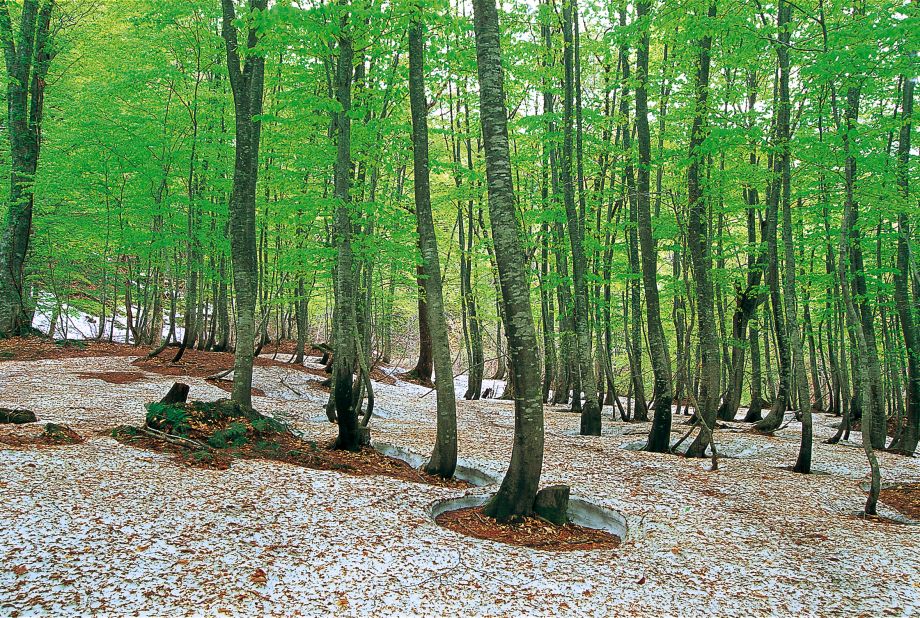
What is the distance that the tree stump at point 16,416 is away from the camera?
6.77 metres

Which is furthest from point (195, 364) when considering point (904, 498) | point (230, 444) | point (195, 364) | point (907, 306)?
point (907, 306)

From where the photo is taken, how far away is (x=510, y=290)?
210 inches

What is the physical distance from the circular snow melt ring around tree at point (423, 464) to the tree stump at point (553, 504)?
4.64 ft

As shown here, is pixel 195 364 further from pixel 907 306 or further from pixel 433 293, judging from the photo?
pixel 907 306

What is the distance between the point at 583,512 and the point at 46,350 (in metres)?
14.8

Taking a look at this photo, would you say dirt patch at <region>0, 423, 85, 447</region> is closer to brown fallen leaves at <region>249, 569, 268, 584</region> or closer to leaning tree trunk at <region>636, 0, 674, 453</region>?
brown fallen leaves at <region>249, 569, 268, 584</region>

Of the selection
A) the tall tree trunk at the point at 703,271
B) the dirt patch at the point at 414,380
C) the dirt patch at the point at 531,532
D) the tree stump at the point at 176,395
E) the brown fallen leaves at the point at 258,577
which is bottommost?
the dirt patch at the point at 531,532

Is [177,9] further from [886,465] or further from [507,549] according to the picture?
[886,465]

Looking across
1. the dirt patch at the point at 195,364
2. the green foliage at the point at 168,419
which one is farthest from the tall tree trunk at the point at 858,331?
the dirt patch at the point at 195,364

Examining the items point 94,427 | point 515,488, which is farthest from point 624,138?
point 94,427

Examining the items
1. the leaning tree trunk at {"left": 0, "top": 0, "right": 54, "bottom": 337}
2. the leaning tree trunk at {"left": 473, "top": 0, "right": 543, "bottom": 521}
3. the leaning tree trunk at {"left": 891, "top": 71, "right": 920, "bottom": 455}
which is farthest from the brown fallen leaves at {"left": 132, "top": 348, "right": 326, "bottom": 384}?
the leaning tree trunk at {"left": 891, "top": 71, "right": 920, "bottom": 455}

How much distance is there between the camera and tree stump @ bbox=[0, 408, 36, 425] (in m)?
6.77

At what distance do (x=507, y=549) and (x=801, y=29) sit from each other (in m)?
12.5

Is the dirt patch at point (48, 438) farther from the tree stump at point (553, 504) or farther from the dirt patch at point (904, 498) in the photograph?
the dirt patch at point (904, 498)
